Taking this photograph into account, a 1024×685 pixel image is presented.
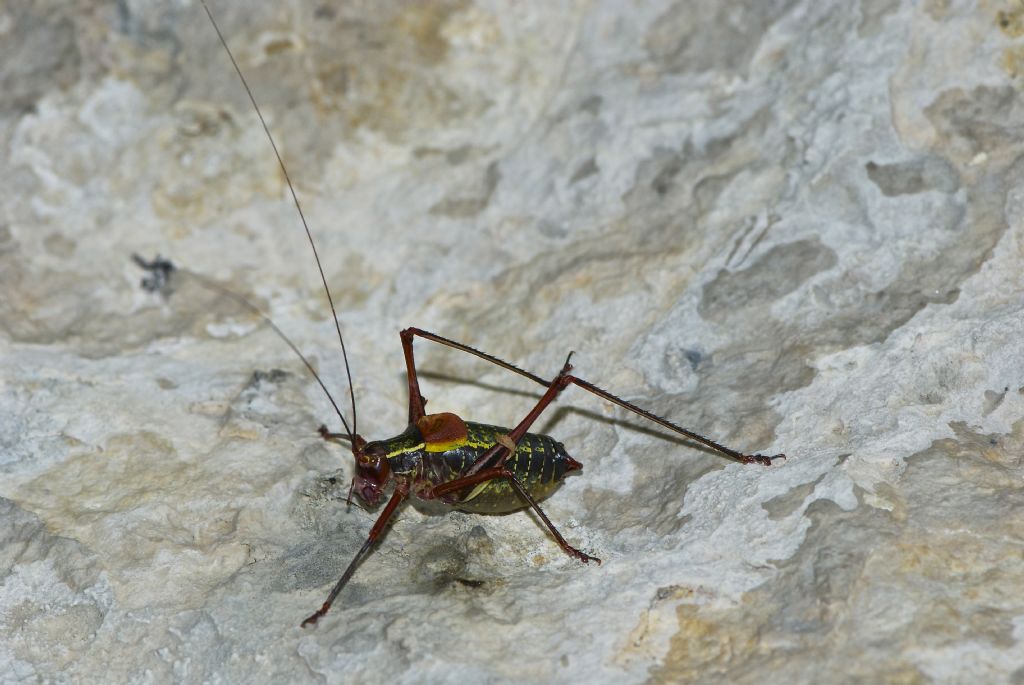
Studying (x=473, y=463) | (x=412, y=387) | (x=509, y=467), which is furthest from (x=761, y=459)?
(x=412, y=387)

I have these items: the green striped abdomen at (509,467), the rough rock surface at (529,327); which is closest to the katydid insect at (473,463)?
the green striped abdomen at (509,467)

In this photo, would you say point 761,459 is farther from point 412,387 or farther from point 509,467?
point 412,387

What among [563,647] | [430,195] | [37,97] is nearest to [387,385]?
[430,195]

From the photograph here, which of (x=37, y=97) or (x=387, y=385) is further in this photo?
(x=37, y=97)

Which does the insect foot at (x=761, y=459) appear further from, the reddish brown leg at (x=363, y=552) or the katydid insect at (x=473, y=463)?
the reddish brown leg at (x=363, y=552)

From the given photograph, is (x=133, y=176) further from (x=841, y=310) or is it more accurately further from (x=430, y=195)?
(x=841, y=310)

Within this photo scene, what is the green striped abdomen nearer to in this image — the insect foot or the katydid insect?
the katydid insect

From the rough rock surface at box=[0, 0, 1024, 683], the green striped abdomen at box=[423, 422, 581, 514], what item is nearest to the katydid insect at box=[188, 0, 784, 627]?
the green striped abdomen at box=[423, 422, 581, 514]
